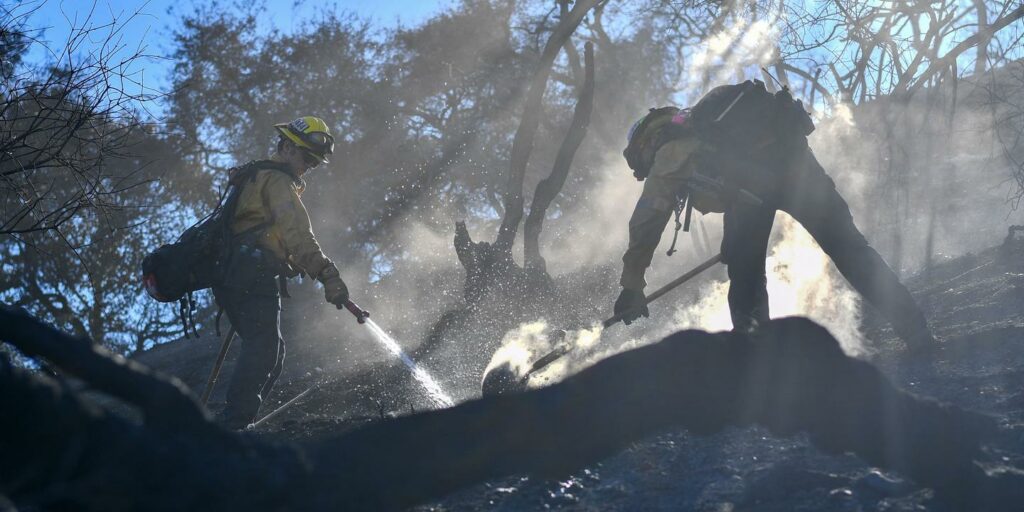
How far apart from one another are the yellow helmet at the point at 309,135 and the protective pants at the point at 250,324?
2.25ft

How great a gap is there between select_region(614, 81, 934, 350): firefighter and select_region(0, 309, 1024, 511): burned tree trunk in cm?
182

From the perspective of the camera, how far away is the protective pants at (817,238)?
4.87 metres

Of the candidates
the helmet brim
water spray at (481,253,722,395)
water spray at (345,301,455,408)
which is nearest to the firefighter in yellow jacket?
the helmet brim

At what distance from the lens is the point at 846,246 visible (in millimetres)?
4945

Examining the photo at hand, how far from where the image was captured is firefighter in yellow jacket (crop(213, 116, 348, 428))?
16.4 feet

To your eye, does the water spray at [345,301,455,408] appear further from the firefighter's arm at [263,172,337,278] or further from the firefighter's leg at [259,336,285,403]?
the firefighter's leg at [259,336,285,403]

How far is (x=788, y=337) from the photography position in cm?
256

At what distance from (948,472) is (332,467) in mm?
1992

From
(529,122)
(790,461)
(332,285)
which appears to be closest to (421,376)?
(332,285)

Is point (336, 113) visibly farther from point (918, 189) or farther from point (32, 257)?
point (918, 189)

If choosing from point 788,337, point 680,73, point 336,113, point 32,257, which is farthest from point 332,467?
point 680,73

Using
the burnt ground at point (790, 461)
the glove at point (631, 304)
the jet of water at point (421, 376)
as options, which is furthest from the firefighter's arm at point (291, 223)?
the glove at point (631, 304)

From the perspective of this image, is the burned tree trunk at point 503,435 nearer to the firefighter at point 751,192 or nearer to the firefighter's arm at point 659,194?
the firefighter at point 751,192

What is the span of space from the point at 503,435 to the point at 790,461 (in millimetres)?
2020
